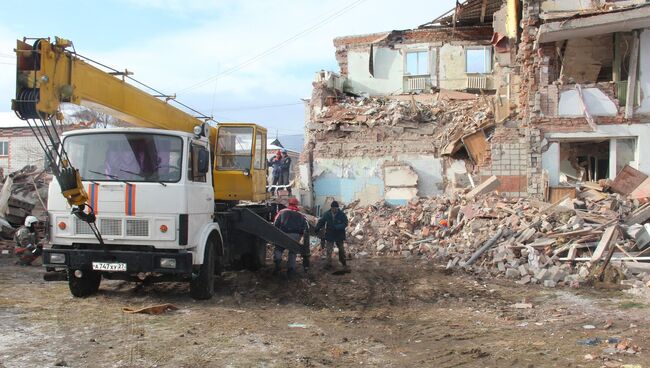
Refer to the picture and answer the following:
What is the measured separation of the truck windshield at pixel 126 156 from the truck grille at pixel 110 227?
0.60m

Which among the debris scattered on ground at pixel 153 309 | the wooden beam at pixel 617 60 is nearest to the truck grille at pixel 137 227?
the debris scattered on ground at pixel 153 309

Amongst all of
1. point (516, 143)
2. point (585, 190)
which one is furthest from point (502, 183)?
point (585, 190)

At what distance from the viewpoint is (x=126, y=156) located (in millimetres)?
7648

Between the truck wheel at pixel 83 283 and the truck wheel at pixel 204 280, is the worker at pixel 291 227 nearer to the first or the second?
the truck wheel at pixel 204 280

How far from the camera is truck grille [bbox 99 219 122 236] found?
754cm

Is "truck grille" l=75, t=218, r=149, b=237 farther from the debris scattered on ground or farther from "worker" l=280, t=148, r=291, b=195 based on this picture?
"worker" l=280, t=148, r=291, b=195

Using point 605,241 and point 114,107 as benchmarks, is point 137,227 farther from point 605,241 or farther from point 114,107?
point 605,241

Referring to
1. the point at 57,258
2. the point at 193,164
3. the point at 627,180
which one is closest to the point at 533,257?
the point at 627,180

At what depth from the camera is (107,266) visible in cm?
741

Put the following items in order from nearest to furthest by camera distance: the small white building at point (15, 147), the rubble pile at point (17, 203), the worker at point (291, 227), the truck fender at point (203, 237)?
the truck fender at point (203, 237) → the worker at point (291, 227) → the rubble pile at point (17, 203) → the small white building at point (15, 147)

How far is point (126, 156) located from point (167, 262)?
1615 millimetres

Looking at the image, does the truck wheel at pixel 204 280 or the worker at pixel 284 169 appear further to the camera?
the worker at pixel 284 169

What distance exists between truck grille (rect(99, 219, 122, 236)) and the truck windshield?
599 mm

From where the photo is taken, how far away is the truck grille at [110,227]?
7535mm
